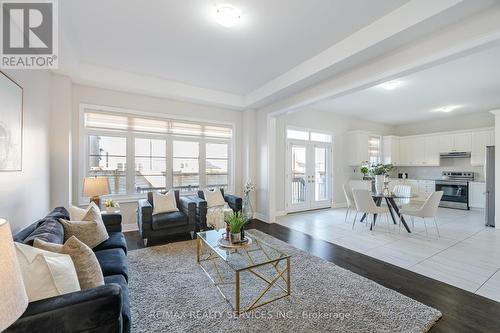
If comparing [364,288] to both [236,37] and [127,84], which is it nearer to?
[236,37]

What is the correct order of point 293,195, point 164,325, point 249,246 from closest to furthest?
1. point 164,325
2. point 249,246
3. point 293,195

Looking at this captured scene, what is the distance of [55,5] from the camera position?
92.5 inches

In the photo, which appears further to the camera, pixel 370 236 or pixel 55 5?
pixel 370 236

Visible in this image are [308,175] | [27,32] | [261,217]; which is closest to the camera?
[27,32]

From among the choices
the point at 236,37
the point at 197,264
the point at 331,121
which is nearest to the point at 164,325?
the point at 197,264

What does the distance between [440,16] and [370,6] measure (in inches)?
25.3

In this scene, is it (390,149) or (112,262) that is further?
(390,149)

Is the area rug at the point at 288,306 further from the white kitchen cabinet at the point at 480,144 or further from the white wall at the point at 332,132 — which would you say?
the white kitchen cabinet at the point at 480,144

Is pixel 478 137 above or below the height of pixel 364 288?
above

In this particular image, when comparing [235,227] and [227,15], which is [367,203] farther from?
[227,15]

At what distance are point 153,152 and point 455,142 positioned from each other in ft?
28.2

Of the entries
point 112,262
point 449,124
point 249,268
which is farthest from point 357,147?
point 112,262

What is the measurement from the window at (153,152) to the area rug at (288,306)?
7.43 feet

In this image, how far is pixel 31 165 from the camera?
9.25 ft
